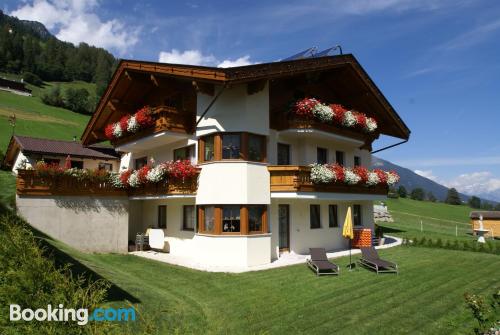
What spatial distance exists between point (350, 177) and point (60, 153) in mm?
18307

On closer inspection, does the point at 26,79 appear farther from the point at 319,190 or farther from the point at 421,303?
the point at 421,303

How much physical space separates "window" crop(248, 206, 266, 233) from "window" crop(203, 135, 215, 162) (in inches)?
114

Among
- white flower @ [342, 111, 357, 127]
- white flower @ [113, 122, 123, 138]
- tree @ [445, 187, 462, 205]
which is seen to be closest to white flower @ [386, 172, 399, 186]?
white flower @ [342, 111, 357, 127]

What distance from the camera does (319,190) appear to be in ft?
56.0

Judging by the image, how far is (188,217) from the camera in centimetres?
1864

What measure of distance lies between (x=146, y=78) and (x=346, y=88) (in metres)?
11.4

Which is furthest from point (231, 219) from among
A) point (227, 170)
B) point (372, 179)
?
point (372, 179)

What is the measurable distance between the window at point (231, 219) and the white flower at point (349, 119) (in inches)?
308

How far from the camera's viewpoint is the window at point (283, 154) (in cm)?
1870

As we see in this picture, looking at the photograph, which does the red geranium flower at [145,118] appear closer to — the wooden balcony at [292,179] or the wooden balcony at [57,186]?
the wooden balcony at [57,186]

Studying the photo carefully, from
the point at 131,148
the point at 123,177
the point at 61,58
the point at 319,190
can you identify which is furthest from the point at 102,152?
the point at 61,58

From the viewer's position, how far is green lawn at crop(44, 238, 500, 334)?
8.52 m

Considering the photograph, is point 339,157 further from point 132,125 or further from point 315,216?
point 132,125

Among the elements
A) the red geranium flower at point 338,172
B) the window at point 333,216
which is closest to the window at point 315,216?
the window at point 333,216
